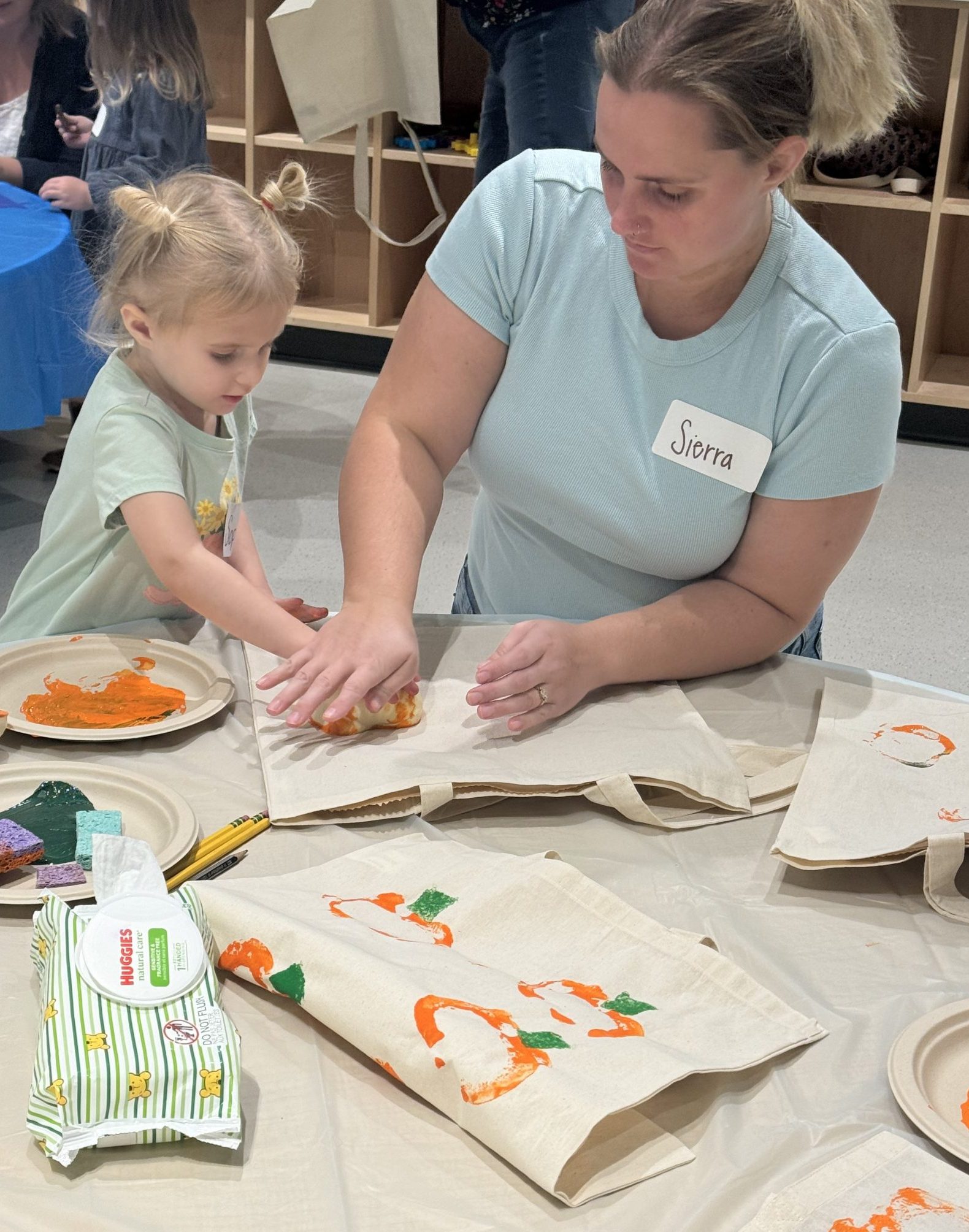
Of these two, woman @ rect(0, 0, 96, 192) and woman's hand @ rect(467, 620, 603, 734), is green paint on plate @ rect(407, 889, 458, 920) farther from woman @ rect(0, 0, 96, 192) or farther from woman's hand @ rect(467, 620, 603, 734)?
woman @ rect(0, 0, 96, 192)

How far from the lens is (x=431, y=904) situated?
0.92 meters

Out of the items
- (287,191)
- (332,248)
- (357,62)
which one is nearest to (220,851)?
(287,191)

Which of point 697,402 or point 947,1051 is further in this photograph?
point 697,402

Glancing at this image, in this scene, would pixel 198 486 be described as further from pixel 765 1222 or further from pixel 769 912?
pixel 765 1222

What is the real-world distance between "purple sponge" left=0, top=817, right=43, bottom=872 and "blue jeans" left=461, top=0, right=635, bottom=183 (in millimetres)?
1984

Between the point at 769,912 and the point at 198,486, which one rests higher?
the point at 198,486

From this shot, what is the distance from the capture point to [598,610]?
4.93 ft

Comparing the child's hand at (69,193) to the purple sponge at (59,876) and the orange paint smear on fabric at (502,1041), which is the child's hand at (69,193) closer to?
the purple sponge at (59,876)

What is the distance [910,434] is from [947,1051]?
3669 millimetres

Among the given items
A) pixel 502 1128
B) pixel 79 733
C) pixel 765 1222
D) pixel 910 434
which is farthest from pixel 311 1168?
pixel 910 434

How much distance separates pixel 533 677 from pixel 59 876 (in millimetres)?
442

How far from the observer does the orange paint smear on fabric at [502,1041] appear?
0.74 metres

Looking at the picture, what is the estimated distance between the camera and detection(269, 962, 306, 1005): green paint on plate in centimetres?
83

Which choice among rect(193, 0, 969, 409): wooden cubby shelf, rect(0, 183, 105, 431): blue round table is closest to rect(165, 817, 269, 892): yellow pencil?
rect(0, 183, 105, 431): blue round table
